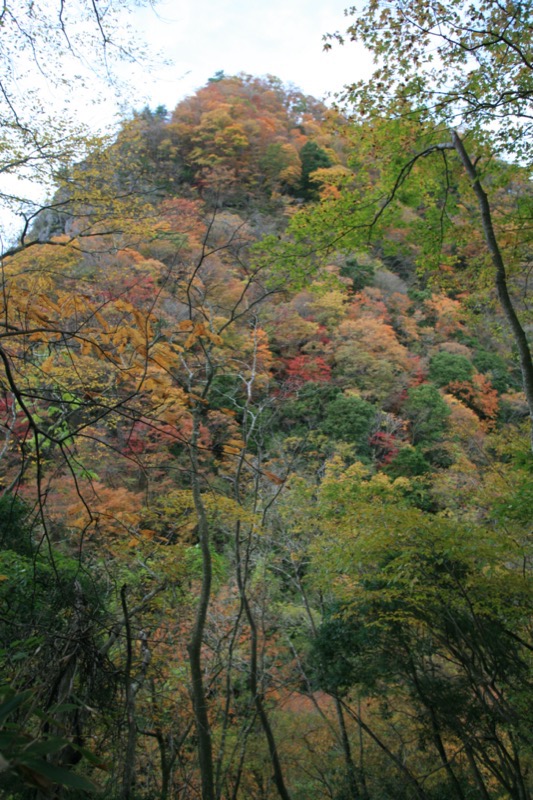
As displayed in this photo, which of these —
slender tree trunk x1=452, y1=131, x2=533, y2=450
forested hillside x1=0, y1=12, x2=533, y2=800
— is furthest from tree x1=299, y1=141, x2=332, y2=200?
slender tree trunk x1=452, y1=131, x2=533, y2=450

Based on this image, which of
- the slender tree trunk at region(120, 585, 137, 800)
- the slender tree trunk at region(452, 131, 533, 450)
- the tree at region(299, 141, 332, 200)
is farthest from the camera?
the tree at region(299, 141, 332, 200)

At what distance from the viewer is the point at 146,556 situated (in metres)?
6.06

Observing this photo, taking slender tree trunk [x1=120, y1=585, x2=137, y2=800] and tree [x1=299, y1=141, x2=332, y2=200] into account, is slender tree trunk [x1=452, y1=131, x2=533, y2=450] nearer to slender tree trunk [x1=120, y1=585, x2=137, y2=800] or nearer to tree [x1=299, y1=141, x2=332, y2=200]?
slender tree trunk [x1=120, y1=585, x2=137, y2=800]

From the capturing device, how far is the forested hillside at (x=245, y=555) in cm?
195

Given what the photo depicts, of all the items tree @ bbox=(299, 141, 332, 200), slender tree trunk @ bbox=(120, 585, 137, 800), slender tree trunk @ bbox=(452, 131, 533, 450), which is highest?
tree @ bbox=(299, 141, 332, 200)

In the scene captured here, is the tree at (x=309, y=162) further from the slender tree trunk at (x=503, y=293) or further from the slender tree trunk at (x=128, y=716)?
the slender tree trunk at (x=128, y=716)

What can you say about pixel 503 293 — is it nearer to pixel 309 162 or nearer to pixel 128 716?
pixel 128 716

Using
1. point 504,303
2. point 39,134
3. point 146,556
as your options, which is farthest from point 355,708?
point 39,134

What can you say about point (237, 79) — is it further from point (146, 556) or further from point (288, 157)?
point (146, 556)

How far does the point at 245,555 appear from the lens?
824cm

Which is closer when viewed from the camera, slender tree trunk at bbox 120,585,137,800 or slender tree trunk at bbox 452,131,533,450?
slender tree trunk at bbox 120,585,137,800

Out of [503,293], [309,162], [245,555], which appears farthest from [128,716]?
[309,162]

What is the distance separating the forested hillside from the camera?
6.39 ft

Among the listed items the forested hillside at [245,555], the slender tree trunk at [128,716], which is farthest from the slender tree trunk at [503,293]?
the slender tree trunk at [128,716]
